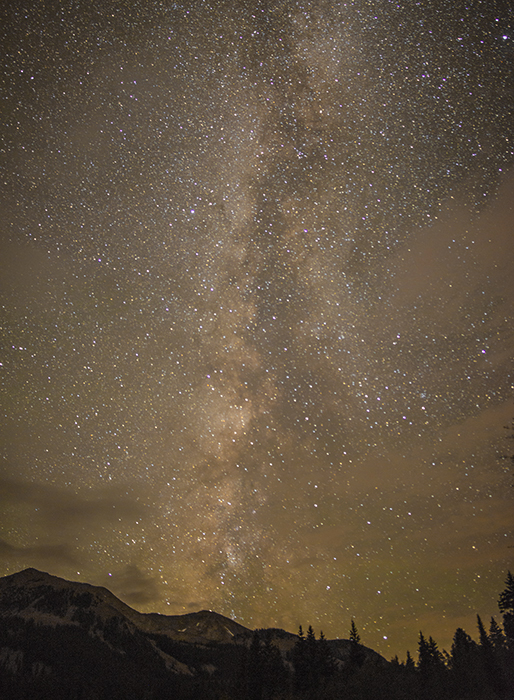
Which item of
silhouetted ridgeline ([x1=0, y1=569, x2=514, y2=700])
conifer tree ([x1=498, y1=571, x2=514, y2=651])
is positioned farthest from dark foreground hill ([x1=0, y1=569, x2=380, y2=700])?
conifer tree ([x1=498, y1=571, x2=514, y2=651])

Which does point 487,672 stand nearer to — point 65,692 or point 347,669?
point 347,669

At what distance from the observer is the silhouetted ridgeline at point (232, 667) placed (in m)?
39.6

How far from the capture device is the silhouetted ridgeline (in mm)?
39625

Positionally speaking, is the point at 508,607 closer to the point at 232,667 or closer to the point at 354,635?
the point at 354,635

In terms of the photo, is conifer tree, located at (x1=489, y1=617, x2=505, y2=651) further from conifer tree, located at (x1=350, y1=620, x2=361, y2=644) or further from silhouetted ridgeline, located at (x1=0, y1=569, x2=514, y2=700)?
conifer tree, located at (x1=350, y1=620, x2=361, y2=644)

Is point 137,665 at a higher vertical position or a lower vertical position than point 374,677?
lower

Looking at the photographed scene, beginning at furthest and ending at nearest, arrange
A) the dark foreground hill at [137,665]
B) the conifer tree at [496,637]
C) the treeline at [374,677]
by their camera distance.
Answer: the conifer tree at [496,637], the dark foreground hill at [137,665], the treeline at [374,677]

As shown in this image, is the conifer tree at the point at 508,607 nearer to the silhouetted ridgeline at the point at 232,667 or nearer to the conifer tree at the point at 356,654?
the silhouetted ridgeline at the point at 232,667

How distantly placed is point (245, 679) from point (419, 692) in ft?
59.7

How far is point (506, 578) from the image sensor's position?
149ft

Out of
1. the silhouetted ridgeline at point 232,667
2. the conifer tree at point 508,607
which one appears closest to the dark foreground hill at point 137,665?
the silhouetted ridgeline at point 232,667

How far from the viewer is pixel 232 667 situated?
145 meters

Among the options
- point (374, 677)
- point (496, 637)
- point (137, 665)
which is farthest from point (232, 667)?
point (374, 677)

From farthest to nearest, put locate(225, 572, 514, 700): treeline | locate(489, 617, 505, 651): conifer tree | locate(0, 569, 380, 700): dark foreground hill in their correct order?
locate(489, 617, 505, 651): conifer tree < locate(0, 569, 380, 700): dark foreground hill < locate(225, 572, 514, 700): treeline
